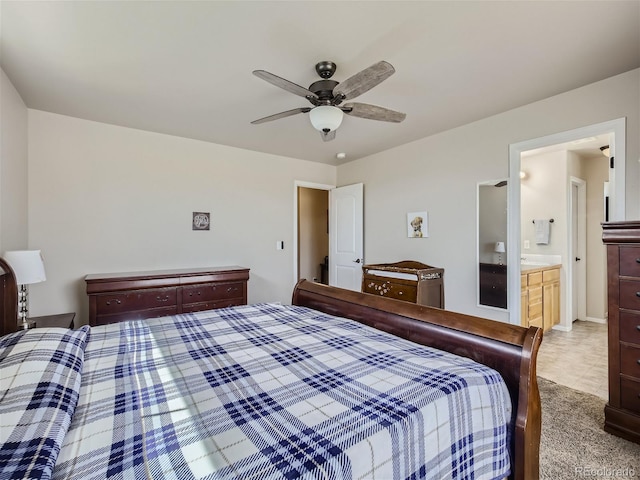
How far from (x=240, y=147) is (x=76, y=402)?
3534 millimetres

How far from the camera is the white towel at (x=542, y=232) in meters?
4.33

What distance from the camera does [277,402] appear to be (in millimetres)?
997

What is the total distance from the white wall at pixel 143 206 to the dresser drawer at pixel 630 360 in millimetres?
3512

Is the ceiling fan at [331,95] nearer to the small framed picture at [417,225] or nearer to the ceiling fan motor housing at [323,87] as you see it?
the ceiling fan motor housing at [323,87]

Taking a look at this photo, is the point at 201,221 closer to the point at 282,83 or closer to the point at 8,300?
the point at 8,300

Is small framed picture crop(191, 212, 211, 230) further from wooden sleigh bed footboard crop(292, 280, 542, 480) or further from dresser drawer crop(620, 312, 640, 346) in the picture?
dresser drawer crop(620, 312, 640, 346)

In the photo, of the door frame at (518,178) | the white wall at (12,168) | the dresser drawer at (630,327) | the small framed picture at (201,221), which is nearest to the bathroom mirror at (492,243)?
the door frame at (518,178)

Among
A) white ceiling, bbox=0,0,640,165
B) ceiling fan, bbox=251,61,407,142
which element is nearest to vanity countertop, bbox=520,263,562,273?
white ceiling, bbox=0,0,640,165

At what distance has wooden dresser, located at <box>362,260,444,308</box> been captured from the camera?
10.5ft

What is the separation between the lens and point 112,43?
1.88 m

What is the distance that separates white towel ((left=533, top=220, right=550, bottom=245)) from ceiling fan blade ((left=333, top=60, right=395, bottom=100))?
3.86m

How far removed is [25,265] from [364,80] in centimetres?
255

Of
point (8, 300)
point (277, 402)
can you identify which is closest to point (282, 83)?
point (277, 402)

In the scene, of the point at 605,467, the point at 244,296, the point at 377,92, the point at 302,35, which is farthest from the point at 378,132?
the point at 605,467
